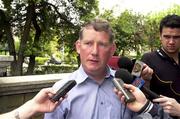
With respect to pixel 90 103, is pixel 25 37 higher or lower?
higher

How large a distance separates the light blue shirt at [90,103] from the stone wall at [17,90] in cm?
138

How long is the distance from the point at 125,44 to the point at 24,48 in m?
4.96

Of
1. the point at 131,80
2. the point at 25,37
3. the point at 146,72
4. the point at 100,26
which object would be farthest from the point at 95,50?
the point at 25,37

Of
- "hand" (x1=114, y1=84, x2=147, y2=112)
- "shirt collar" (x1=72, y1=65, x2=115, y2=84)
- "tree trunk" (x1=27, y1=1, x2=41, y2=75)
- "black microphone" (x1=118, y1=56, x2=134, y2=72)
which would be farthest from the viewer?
"tree trunk" (x1=27, y1=1, x2=41, y2=75)

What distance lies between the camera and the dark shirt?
3.01 metres

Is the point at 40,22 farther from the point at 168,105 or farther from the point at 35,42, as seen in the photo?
the point at 168,105

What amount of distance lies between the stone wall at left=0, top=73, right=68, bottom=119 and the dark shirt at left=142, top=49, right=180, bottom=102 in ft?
3.34

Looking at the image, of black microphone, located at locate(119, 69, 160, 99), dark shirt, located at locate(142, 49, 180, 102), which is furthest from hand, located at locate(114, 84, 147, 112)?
dark shirt, located at locate(142, 49, 180, 102)

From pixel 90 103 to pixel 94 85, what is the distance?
128 mm

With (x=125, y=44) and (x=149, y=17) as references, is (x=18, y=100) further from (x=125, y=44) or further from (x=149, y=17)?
(x=149, y=17)

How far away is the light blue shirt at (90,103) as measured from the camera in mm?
2223

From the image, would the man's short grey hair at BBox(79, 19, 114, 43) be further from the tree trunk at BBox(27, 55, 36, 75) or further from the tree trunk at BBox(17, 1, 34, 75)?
the tree trunk at BBox(27, 55, 36, 75)

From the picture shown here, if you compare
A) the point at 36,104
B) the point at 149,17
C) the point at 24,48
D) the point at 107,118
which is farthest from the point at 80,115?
the point at 149,17

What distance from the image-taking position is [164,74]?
3.06 meters
